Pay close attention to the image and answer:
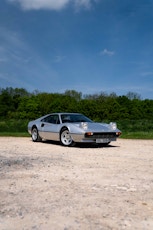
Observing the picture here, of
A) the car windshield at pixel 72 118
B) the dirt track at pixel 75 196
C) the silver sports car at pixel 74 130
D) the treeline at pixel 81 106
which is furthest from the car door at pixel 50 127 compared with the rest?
the treeline at pixel 81 106

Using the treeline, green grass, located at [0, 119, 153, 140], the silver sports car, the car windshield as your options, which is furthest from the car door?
the treeline

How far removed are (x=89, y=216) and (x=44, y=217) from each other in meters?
0.51

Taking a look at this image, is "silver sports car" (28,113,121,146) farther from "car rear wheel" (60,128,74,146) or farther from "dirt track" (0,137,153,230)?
"dirt track" (0,137,153,230)

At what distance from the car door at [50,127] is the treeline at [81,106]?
51.1m

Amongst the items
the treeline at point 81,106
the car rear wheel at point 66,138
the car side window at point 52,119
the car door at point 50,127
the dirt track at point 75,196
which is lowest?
the dirt track at point 75,196

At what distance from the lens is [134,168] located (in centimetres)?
686

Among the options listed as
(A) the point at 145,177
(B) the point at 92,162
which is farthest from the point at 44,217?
(B) the point at 92,162

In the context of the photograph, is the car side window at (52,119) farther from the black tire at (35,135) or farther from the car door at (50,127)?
the black tire at (35,135)

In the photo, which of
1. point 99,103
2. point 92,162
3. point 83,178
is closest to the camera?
point 83,178

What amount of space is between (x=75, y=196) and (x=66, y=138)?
26.1 feet

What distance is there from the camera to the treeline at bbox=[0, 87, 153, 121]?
6744cm

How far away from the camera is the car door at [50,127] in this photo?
12.9 meters

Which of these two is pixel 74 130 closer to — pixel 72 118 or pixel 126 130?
pixel 72 118

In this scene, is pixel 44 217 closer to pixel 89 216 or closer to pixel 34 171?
pixel 89 216
